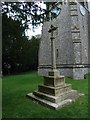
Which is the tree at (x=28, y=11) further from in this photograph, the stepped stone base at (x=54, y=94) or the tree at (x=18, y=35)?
the stepped stone base at (x=54, y=94)

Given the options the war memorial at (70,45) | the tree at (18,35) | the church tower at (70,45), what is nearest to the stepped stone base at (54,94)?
the tree at (18,35)

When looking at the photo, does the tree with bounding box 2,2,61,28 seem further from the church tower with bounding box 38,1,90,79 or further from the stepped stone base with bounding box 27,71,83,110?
the church tower with bounding box 38,1,90,79

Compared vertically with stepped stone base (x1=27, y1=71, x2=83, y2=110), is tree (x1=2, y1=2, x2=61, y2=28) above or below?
above

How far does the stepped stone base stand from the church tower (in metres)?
9.56

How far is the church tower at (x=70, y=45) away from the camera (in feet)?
61.1

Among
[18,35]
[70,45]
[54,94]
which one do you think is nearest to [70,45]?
[70,45]

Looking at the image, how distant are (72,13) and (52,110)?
1438 cm

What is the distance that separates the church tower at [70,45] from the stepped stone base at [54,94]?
956 cm

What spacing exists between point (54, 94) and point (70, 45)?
1175cm

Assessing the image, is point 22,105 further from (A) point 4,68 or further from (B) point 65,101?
(A) point 4,68

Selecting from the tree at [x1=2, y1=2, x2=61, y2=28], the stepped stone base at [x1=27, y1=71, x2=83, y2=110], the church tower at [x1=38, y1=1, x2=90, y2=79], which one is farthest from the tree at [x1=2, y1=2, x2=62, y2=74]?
the church tower at [x1=38, y1=1, x2=90, y2=79]

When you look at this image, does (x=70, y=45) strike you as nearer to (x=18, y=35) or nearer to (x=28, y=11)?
(x=18, y=35)

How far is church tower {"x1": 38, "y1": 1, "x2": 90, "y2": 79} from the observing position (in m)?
18.6

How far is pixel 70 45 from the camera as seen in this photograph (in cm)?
1934
